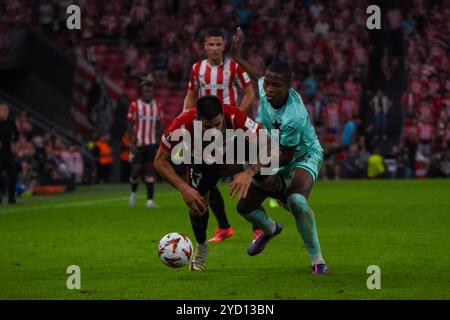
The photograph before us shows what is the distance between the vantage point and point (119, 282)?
995 centimetres

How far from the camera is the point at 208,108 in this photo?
985cm

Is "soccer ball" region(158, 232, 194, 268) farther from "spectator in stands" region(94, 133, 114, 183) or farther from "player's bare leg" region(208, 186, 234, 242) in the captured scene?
"spectator in stands" region(94, 133, 114, 183)

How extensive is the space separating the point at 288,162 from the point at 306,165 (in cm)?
19

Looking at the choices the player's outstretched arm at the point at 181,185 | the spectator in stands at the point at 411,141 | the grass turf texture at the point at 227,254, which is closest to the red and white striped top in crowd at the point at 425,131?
the spectator in stands at the point at 411,141

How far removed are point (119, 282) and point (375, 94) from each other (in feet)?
88.0

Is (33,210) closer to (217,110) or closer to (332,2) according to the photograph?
(217,110)

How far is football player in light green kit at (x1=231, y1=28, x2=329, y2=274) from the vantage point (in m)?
10.4

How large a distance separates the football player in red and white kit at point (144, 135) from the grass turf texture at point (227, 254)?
0.57 meters

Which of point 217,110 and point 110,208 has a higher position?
point 217,110

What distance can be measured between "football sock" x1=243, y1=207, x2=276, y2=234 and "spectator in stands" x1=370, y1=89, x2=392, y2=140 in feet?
78.2

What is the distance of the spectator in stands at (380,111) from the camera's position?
114ft

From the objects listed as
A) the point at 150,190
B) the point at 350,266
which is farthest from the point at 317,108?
the point at 350,266
